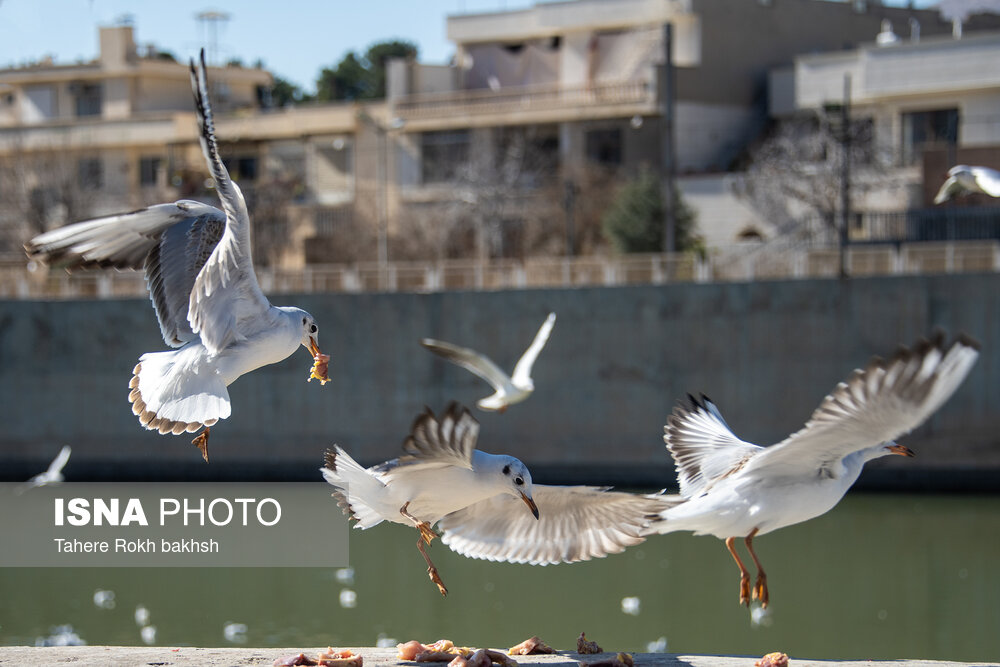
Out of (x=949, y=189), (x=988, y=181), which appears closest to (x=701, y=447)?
(x=988, y=181)

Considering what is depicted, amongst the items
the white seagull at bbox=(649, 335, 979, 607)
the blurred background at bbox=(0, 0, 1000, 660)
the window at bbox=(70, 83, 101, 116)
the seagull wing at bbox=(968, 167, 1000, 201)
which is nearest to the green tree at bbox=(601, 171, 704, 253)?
the blurred background at bbox=(0, 0, 1000, 660)

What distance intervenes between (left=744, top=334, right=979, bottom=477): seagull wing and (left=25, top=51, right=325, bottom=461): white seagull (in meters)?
3.11

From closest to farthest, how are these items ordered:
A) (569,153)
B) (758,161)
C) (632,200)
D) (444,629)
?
1. (444,629)
2. (632,200)
3. (758,161)
4. (569,153)

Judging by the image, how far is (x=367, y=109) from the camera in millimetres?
45844

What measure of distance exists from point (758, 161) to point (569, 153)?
6.44 meters

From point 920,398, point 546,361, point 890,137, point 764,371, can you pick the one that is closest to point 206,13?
point 546,361

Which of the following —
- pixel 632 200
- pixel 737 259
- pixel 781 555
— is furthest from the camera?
pixel 632 200

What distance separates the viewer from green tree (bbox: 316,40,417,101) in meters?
67.3

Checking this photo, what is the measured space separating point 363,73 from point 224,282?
63451mm

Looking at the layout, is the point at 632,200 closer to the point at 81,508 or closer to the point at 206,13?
the point at 206,13

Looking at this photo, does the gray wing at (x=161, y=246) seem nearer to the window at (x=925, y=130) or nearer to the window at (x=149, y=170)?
the window at (x=925, y=130)

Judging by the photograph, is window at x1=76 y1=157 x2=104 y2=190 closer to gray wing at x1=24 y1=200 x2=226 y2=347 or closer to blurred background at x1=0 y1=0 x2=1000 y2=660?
blurred background at x1=0 y1=0 x2=1000 y2=660

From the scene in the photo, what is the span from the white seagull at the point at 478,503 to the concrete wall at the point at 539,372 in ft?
50.5

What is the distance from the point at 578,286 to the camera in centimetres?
2470
